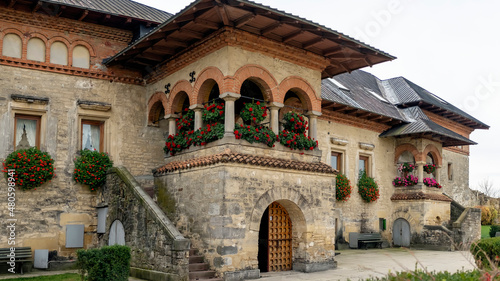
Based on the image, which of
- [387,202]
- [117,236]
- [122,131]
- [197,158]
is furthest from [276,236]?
[387,202]

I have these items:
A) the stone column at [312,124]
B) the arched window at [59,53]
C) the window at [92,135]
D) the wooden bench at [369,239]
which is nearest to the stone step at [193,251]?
the stone column at [312,124]

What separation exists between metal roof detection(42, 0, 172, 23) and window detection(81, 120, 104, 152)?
3215 millimetres

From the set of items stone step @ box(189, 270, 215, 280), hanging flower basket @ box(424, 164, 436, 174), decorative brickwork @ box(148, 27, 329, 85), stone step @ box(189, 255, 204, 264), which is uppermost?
decorative brickwork @ box(148, 27, 329, 85)

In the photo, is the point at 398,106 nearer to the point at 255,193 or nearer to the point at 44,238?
the point at 255,193

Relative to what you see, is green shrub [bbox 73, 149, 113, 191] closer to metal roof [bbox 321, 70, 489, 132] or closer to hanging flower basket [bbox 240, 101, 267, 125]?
hanging flower basket [bbox 240, 101, 267, 125]

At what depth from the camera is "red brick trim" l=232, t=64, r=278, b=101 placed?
464 inches

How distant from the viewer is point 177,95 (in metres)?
13.7

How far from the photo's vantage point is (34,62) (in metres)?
13.2

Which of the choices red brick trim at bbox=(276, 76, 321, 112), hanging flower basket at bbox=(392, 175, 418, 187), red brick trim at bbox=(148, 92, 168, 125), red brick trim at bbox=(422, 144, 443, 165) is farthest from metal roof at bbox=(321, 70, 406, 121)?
red brick trim at bbox=(148, 92, 168, 125)

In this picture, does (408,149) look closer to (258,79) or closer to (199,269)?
(258,79)

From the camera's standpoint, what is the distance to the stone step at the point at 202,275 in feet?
35.0

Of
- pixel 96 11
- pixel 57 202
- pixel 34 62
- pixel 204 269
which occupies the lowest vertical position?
pixel 204 269

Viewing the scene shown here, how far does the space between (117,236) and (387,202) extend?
12312 mm

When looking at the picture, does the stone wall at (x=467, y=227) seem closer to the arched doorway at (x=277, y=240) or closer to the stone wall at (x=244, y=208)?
the stone wall at (x=244, y=208)
